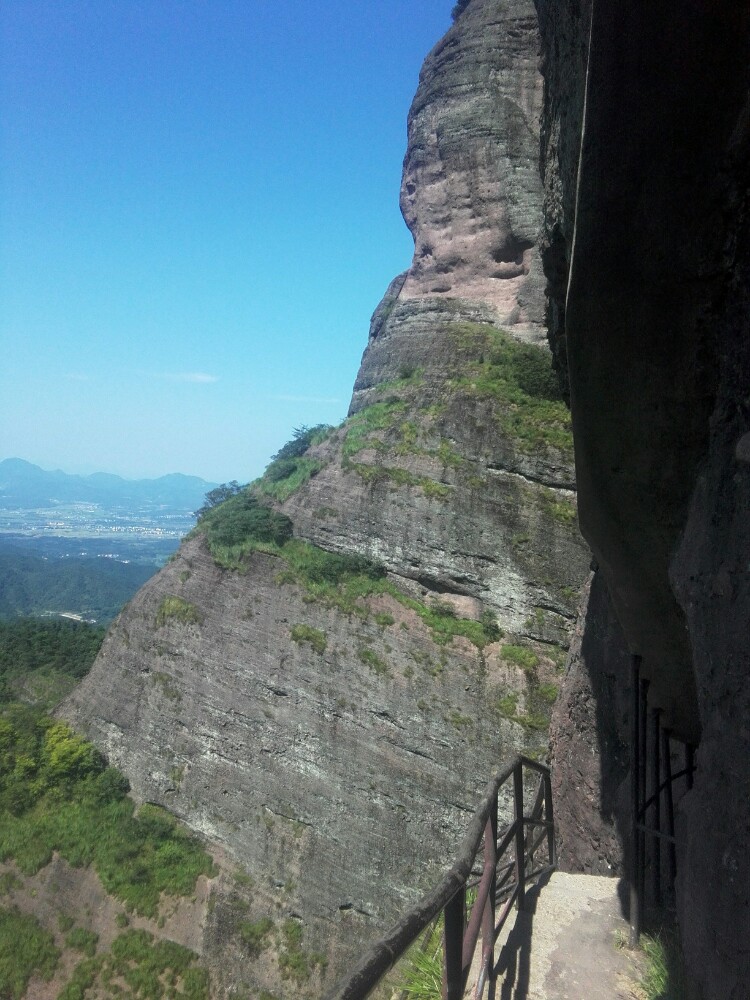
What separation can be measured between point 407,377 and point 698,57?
1889 cm

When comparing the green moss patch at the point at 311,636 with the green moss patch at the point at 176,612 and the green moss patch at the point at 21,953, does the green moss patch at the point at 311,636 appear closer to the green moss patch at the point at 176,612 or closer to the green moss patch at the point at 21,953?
the green moss patch at the point at 176,612

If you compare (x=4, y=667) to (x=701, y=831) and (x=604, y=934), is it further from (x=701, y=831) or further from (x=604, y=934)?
(x=701, y=831)

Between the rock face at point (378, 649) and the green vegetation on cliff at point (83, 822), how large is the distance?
534mm

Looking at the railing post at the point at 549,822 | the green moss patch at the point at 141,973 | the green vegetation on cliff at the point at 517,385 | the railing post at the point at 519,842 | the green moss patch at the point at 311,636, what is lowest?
the green moss patch at the point at 141,973

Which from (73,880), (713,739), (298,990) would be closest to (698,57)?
(713,739)

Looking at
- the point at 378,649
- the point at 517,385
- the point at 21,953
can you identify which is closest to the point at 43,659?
the point at 21,953

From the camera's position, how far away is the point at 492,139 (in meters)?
22.1

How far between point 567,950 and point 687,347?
355 centimetres

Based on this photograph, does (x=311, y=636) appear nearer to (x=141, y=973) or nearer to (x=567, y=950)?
(x=141, y=973)

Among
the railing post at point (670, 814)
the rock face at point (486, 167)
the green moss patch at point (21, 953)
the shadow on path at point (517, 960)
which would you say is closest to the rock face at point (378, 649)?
the rock face at point (486, 167)

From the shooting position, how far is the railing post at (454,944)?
2654 mm

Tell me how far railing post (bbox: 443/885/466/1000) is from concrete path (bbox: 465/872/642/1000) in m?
0.74

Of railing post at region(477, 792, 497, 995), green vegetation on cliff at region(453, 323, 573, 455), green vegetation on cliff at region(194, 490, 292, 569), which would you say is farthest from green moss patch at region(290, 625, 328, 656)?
railing post at region(477, 792, 497, 995)

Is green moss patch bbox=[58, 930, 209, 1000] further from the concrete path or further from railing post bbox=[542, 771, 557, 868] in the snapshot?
the concrete path
